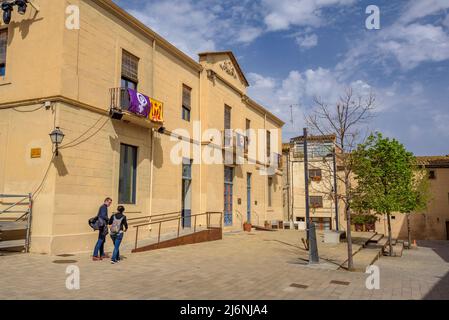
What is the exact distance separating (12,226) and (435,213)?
31602 mm

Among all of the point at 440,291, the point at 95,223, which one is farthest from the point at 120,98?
the point at 440,291

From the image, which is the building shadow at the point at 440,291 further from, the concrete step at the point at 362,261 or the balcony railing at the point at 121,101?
the balcony railing at the point at 121,101

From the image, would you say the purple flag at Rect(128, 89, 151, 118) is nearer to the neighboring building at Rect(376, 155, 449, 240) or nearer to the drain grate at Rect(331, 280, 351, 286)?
the drain grate at Rect(331, 280, 351, 286)

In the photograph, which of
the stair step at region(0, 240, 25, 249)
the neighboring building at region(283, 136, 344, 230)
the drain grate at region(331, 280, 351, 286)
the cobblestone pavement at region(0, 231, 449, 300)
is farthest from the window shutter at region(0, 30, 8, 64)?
the neighboring building at region(283, 136, 344, 230)

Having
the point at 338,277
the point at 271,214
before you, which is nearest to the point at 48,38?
the point at 338,277

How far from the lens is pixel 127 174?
14031mm

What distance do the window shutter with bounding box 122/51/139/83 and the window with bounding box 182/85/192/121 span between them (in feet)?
12.0

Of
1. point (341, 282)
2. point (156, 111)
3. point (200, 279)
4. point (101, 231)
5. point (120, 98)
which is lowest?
point (341, 282)

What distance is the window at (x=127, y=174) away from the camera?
13758mm

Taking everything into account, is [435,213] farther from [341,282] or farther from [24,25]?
[24,25]

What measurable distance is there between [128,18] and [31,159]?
6.47m

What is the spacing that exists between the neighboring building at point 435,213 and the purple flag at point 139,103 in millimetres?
24552
